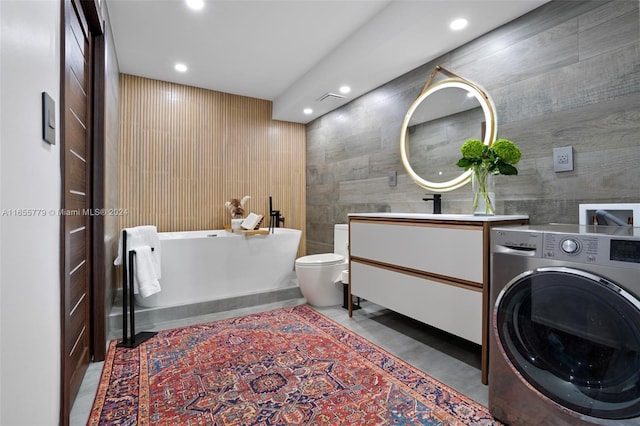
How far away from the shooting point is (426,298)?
7.07 ft

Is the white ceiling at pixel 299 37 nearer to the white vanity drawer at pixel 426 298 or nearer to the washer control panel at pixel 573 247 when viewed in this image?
the washer control panel at pixel 573 247

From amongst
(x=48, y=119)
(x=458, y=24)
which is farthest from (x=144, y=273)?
(x=458, y=24)

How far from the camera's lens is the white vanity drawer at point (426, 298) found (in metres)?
1.88

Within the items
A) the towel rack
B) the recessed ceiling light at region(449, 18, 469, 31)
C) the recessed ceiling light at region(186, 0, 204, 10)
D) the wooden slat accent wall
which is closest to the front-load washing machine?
the recessed ceiling light at region(449, 18, 469, 31)

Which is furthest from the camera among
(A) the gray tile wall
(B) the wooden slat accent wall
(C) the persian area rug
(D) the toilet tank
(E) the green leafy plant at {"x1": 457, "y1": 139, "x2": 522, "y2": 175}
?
(B) the wooden slat accent wall

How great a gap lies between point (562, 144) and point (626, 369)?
130 centimetres

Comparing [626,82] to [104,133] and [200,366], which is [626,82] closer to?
[200,366]

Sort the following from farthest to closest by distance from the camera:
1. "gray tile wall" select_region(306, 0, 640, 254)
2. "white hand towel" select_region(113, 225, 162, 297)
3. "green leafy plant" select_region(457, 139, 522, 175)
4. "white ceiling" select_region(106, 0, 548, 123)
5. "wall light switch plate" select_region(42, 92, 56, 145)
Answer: "white hand towel" select_region(113, 225, 162, 297), "white ceiling" select_region(106, 0, 548, 123), "green leafy plant" select_region(457, 139, 522, 175), "gray tile wall" select_region(306, 0, 640, 254), "wall light switch plate" select_region(42, 92, 56, 145)

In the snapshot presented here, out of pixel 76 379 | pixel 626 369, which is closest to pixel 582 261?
pixel 626 369

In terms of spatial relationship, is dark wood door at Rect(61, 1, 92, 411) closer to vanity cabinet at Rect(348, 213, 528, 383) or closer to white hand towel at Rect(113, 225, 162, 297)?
white hand towel at Rect(113, 225, 162, 297)

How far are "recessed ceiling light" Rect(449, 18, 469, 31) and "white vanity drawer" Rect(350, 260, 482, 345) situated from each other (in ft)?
5.72

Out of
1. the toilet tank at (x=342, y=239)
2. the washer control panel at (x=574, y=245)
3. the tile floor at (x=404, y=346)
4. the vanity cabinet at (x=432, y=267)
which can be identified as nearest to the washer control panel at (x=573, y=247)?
the washer control panel at (x=574, y=245)

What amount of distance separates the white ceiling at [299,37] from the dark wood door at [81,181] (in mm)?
705

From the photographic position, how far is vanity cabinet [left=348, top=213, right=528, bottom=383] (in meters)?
1.83
